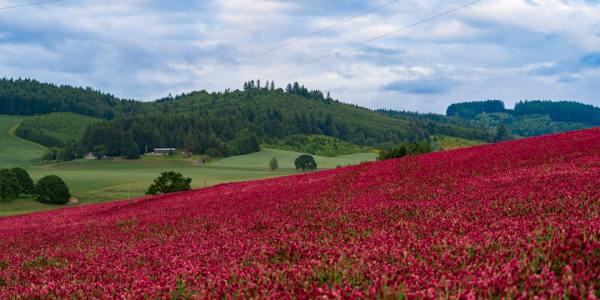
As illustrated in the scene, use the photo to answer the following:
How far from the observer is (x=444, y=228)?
358 inches

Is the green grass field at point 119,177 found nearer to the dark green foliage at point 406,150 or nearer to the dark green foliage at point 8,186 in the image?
the dark green foliage at point 8,186

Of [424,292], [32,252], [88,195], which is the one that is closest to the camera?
[424,292]

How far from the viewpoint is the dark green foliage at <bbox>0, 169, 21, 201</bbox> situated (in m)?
92.3

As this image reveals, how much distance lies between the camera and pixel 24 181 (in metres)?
99.2

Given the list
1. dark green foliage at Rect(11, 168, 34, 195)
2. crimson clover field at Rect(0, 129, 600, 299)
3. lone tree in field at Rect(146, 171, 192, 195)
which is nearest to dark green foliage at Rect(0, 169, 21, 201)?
dark green foliage at Rect(11, 168, 34, 195)

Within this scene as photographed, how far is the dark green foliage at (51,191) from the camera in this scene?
315ft

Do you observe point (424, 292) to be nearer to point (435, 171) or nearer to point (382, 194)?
point (382, 194)

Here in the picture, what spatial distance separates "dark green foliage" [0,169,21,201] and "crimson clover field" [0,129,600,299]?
3290 inches

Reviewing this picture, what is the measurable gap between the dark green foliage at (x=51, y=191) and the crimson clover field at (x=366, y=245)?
83.9 metres

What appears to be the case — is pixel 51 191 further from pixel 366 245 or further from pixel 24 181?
pixel 366 245

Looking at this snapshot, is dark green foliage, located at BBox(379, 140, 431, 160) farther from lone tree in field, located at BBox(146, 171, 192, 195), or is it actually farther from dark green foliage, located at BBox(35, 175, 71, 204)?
dark green foliage, located at BBox(35, 175, 71, 204)

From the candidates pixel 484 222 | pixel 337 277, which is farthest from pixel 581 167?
pixel 337 277

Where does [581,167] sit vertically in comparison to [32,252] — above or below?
above

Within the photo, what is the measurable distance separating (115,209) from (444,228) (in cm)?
2337
